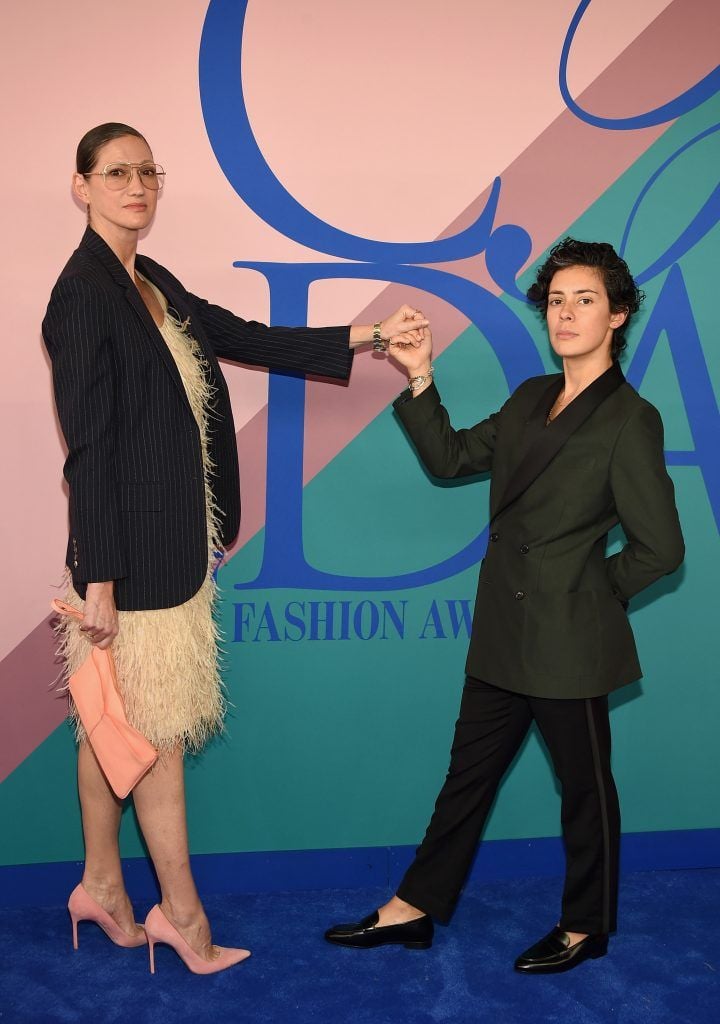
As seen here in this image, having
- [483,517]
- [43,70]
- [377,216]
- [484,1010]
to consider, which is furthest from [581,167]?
[484,1010]

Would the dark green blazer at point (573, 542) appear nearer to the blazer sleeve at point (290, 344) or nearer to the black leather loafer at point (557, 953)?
the blazer sleeve at point (290, 344)

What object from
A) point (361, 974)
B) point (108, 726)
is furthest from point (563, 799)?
point (108, 726)

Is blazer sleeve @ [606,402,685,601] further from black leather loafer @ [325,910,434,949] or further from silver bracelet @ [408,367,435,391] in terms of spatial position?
black leather loafer @ [325,910,434,949]

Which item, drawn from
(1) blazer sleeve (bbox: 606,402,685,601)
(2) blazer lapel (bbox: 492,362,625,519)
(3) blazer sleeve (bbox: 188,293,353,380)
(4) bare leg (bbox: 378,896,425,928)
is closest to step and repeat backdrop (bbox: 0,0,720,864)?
(3) blazer sleeve (bbox: 188,293,353,380)

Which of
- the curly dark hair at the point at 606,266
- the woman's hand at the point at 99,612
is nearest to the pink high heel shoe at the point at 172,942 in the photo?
the woman's hand at the point at 99,612

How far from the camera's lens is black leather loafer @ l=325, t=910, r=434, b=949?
2.86 metres

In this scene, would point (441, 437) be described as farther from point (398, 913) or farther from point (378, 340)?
point (398, 913)

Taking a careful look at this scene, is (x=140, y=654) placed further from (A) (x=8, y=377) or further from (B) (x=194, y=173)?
(B) (x=194, y=173)

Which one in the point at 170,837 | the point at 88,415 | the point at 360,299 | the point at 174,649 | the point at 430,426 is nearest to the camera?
the point at 88,415

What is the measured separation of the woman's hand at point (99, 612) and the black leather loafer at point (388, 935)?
1.08 meters

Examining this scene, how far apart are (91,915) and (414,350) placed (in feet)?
5.57

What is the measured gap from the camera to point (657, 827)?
3.37 meters

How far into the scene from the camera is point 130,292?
2486mm

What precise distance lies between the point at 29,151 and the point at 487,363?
137 centimetres
